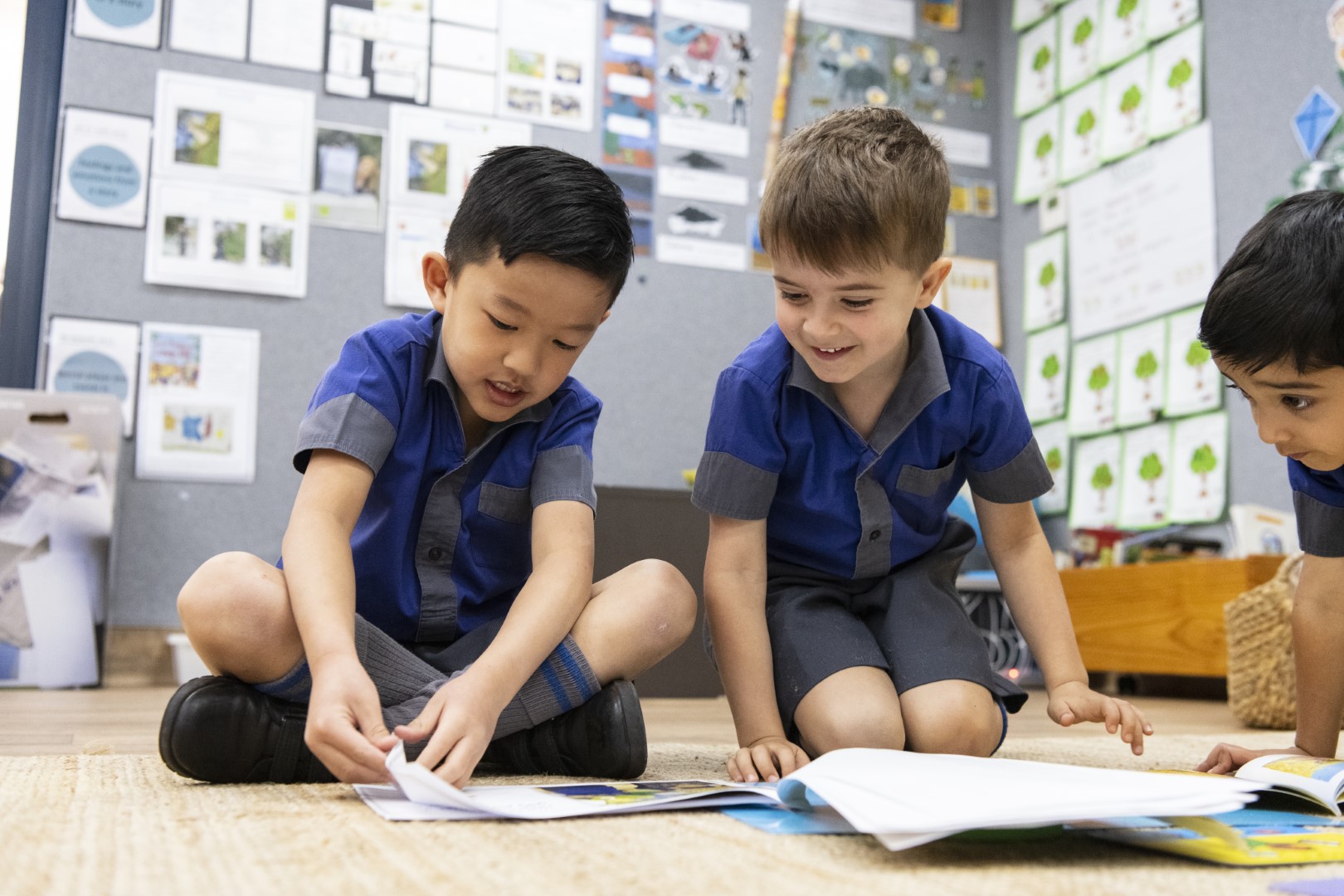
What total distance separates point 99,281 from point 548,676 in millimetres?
1620

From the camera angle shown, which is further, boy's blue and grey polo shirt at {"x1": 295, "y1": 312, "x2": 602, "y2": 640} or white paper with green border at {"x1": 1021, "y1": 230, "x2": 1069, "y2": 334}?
white paper with green border at {"x1": 1021, "y1": 230, "x2": 1069, "y2": 334}

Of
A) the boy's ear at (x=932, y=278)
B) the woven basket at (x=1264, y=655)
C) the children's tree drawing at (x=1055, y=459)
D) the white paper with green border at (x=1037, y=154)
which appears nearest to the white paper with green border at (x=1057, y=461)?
the children's tree drawing at (x=1055, y=459)

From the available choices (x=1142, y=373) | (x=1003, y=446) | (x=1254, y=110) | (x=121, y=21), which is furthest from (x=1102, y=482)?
(x=121, y=21)

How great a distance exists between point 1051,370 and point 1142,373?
0.28 meters

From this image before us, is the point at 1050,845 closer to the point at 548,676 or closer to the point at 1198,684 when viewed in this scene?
the point at 548,676

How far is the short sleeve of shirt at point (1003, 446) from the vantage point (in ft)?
3.16

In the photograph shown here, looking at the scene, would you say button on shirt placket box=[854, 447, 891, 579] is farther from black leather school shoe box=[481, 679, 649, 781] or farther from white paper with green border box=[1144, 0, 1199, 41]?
white paper with green border box=[1144, 0, 1199, 41]

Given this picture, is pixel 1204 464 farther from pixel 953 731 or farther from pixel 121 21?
pixel 121 21

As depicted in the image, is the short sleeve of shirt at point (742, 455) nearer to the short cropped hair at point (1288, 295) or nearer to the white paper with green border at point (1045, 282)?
the short cropped hair at point (1288, 295)

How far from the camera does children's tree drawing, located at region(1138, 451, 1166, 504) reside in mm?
2201

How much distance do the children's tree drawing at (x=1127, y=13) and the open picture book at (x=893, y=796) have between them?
2.07m

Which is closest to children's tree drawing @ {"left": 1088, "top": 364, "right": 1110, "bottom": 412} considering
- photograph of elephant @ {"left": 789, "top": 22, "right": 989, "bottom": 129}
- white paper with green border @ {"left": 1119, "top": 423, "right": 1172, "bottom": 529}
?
white paper with green border @ {"left": 1119, "top": 423, "right": 1172, "bottom": 529}

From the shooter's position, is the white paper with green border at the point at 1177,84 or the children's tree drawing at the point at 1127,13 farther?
the children's tree drawing at the point at 1127,13

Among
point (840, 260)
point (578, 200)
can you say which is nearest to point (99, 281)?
point (578, 200)
